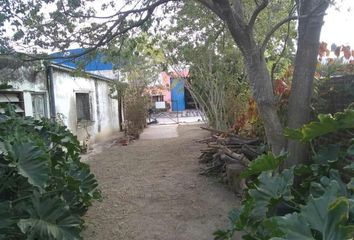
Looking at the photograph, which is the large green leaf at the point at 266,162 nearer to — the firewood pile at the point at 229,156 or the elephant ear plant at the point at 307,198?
the elephant ear plant at the point at 307,198

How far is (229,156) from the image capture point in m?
6.26

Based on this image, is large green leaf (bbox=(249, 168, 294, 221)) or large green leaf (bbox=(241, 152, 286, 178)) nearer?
large green leaf (bbox=(249, 168, 294, 221))

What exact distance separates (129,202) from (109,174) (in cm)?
217

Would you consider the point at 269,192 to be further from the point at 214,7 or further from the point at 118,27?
the point at 118,27

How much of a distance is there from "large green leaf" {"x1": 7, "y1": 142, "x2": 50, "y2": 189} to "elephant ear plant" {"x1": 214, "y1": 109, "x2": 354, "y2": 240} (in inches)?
65.8

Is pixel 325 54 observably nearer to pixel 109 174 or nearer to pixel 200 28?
pixel 200 28

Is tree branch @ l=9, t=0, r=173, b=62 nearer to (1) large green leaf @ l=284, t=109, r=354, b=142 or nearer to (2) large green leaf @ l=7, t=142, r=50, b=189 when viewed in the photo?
(2) large green leaf @ l=7, t=142, r=50, b=189

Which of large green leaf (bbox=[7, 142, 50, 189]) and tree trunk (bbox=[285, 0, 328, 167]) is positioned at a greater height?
tree trunk (bbox=[285, 0, 328, 167])

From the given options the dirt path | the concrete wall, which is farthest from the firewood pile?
the concrete wall

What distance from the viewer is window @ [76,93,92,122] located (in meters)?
11.3

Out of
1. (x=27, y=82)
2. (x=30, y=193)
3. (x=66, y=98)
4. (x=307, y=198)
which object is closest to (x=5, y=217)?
(x=30, y=193)

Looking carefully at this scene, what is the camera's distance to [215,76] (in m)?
9.62

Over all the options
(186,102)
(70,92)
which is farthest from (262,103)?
(186,102)

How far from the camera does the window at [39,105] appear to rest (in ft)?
25.3
